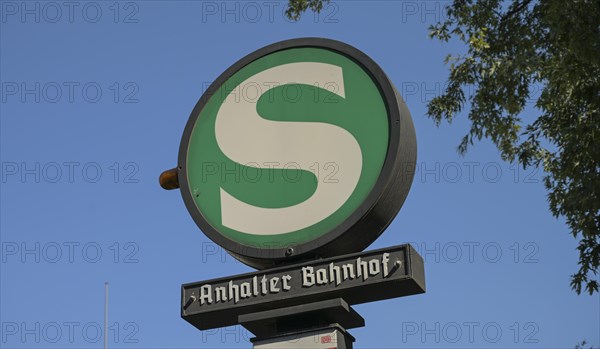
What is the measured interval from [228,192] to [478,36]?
7.51 meters

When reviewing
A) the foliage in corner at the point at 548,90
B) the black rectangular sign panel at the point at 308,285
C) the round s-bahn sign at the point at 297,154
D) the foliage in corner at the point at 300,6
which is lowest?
the black rectangular sign panel at the point at 308,285

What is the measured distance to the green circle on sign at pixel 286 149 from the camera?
4910 mm

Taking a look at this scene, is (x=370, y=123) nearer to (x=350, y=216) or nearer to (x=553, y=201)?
(x=350, y=216)

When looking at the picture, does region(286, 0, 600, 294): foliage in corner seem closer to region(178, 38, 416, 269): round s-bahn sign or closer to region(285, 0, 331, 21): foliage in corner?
region(285, 0, 331, 21): foliage in corner

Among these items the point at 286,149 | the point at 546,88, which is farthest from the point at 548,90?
the point at 286,149

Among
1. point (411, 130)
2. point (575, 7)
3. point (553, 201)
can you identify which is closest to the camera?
point (411, 130)

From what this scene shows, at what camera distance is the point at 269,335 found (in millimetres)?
4801

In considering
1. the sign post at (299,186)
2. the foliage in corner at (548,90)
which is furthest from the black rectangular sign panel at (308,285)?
the foliage in corner at (548,90)

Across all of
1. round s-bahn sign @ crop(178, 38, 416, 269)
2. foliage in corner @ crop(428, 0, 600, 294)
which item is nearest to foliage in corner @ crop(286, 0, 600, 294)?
foliage in corner @ crop(428, 0, 600, 294)

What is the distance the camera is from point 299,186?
4.99 meters

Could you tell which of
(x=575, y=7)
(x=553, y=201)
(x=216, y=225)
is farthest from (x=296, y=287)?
(x=553, y=201)

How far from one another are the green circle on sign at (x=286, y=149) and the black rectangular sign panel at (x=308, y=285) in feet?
0.74

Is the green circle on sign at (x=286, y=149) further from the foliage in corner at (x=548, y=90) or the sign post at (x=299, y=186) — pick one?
the foliage in corner at (x=548, y=90)

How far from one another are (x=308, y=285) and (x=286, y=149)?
0.82 metres
